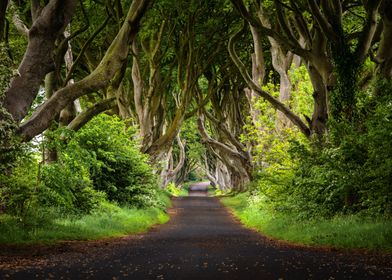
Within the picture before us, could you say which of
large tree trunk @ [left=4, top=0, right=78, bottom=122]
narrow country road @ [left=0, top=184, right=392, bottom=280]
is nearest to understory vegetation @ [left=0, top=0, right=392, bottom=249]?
large tree trunk @ [left=4, top=0, right=78, bottom=122]

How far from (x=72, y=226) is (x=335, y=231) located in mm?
7257

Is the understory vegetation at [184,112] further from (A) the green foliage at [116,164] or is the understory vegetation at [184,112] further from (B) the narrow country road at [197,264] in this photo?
(B) the narrow country road at [197,264]

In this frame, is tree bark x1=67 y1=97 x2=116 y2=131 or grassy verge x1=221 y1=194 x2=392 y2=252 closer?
grassy verge x1=221 y1=194 x2=392 y2=252

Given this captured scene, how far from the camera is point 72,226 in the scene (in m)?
13.8

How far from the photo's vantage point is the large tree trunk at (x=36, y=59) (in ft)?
35.8

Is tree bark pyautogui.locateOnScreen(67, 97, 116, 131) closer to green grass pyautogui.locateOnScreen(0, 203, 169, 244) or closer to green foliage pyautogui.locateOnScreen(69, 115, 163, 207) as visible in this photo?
green grass pyautogui.locateOnScreen(0, 203, 169, 244)

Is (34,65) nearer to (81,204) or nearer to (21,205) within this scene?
(21,205)

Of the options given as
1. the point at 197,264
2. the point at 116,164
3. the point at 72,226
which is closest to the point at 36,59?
the point at 72,226

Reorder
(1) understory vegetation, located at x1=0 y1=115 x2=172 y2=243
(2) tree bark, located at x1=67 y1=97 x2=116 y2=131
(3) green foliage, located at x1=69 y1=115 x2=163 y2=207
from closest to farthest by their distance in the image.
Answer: (1) understory vegetation, located at x1=0 y1=115 x2=172 y2=243 → (2) tree bark, located at x1=67 y1=97 x2=116 y2=131 → (3) green foliage, located at x1=69 y1=115 x2=163 y2=207

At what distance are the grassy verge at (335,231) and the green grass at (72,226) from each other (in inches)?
196

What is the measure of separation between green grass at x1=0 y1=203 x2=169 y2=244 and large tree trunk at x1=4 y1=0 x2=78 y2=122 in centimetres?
280

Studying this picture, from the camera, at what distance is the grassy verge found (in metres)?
10.6

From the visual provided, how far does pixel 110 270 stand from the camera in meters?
8.16

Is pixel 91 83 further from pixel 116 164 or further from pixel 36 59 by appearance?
pixel 116 164
